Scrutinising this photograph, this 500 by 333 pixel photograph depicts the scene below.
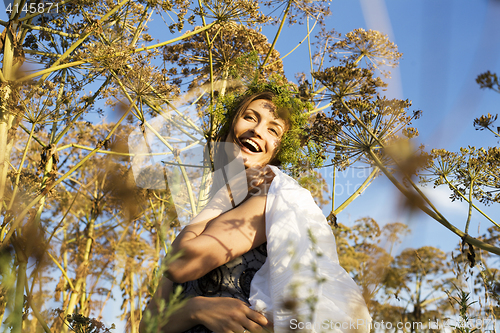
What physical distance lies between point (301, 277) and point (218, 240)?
382mm

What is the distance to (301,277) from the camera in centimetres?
139

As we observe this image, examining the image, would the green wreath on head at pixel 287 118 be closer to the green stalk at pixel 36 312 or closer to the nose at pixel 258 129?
the nose at pixel 258 129

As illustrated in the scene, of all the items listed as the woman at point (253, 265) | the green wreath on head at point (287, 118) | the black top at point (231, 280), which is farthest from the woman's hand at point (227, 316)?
the green wreath on head at point (287, 118)

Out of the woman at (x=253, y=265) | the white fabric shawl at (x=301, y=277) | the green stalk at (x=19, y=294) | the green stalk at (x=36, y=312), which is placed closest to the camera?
the white fabric shawl at (x=301, y=277)

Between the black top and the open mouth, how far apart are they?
0.82m

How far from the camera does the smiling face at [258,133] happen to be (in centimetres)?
240

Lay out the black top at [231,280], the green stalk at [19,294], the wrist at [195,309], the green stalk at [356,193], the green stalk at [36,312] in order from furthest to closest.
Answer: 1. the green stalk at [356,193]
2. the green stalk at [36,312]
3. the green stalk at [19,294]
4. the black top at [231,280]
5. the wrist at [195,309]

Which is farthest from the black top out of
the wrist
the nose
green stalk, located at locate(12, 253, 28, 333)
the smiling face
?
green stalk, located at locate(12, 253, 28, 333)

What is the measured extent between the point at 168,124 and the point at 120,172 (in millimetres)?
1266

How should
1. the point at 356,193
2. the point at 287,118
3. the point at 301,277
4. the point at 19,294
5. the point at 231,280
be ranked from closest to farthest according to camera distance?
1. the point at 301,277
2. the point at 231,280
3. the point at 287,118
4. the point at 19,294
5. the point at 356,193

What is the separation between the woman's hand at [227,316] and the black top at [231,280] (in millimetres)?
145

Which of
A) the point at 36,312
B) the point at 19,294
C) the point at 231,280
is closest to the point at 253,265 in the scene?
the point at 231,280

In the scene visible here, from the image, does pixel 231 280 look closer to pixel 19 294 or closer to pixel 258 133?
pixel 258 133

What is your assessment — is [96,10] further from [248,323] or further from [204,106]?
[248,323]
